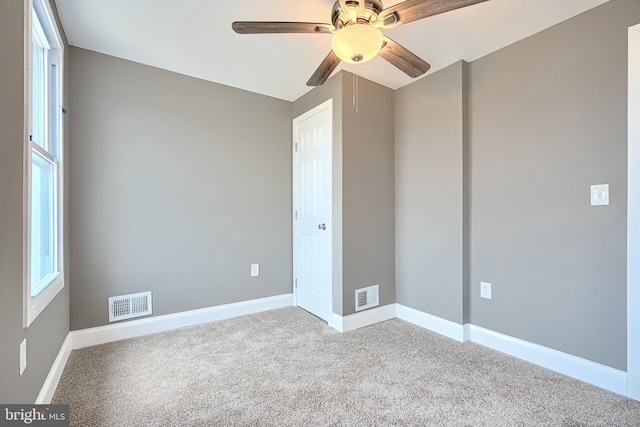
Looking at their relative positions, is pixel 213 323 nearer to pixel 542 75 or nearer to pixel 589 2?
pixel 542 75

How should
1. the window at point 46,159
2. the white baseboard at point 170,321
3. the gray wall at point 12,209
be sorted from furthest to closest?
the white baseboard at point 170,321 → the window at point 46,159 → the gray wall at point 12,209

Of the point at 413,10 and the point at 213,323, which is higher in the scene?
the point at 413,10

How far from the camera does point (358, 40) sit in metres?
1.37

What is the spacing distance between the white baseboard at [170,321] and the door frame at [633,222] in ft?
8.77

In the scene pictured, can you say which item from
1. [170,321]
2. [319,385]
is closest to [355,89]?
[319,385]

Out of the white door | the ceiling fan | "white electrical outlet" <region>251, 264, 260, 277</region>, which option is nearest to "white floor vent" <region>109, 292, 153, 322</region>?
"white electrical outlet" <region>251, 264, 260, 277</region>

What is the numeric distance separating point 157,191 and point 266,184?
1052mm

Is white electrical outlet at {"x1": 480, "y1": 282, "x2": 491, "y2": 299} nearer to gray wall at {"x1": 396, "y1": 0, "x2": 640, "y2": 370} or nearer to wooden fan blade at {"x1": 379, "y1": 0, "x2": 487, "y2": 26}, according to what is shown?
gray wall at {"x1": 396, "y1": 0, "x2": 640, "y2": 370}

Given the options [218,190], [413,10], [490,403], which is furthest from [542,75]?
[218,190]

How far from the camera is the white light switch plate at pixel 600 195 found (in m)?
1.78

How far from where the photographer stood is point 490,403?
161 centimetres

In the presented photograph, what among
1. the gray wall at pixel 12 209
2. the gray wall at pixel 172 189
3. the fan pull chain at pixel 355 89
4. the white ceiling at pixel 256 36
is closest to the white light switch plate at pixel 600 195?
the white ceiling at pixel 256 36

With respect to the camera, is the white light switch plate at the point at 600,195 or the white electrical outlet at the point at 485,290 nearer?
the white light switch plate at the point at 600,195

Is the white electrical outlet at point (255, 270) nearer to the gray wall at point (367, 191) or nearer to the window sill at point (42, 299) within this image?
the gray wall at point (367, 191)
